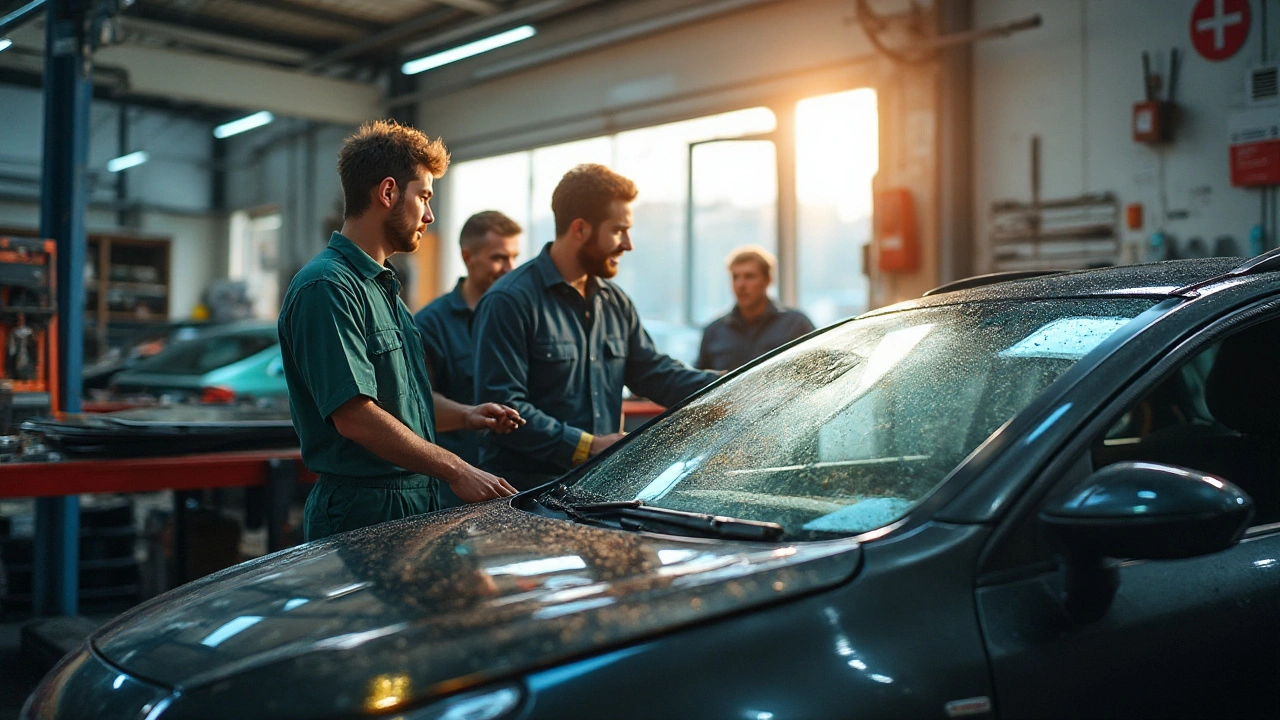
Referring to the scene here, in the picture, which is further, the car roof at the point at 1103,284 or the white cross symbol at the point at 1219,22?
the white cross symbol at the point at 1219,22

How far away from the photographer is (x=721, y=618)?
125cm

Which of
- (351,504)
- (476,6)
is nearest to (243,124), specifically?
(476,6)

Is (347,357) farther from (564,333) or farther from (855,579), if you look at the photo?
(855,579)

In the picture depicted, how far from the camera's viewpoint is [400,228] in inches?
100

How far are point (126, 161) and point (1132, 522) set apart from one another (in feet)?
61.9

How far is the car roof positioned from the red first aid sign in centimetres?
529

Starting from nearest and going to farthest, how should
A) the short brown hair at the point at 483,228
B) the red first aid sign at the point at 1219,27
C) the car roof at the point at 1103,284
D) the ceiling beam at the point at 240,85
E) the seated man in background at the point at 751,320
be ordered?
the car roof at the point at 1103,284 < the short brown hair at the point at 483,228 < the seated man in background at the point at 751,320 < the red first aid sign at the point at 1219,27 < the ceiling beam at the point at 240,85

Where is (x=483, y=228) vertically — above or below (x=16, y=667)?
above

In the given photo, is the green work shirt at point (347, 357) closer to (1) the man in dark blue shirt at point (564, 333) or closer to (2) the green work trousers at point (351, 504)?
(2) the green work trousers at point (351, 504)

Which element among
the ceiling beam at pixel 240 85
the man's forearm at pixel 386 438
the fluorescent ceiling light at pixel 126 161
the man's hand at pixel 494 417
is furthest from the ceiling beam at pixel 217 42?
the man's forearm at pixel 386 438

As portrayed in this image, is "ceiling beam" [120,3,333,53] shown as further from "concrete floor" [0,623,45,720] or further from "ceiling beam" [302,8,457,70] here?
"concrete floor" [0,623,45,720]

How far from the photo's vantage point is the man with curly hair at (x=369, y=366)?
7.54 feet

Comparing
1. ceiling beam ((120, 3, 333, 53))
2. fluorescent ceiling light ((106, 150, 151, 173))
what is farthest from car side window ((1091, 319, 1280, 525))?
fluorescent ceiling light ((106, 150, 151, 173))

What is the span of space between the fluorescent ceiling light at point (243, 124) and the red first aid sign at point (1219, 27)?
12.8 meters
